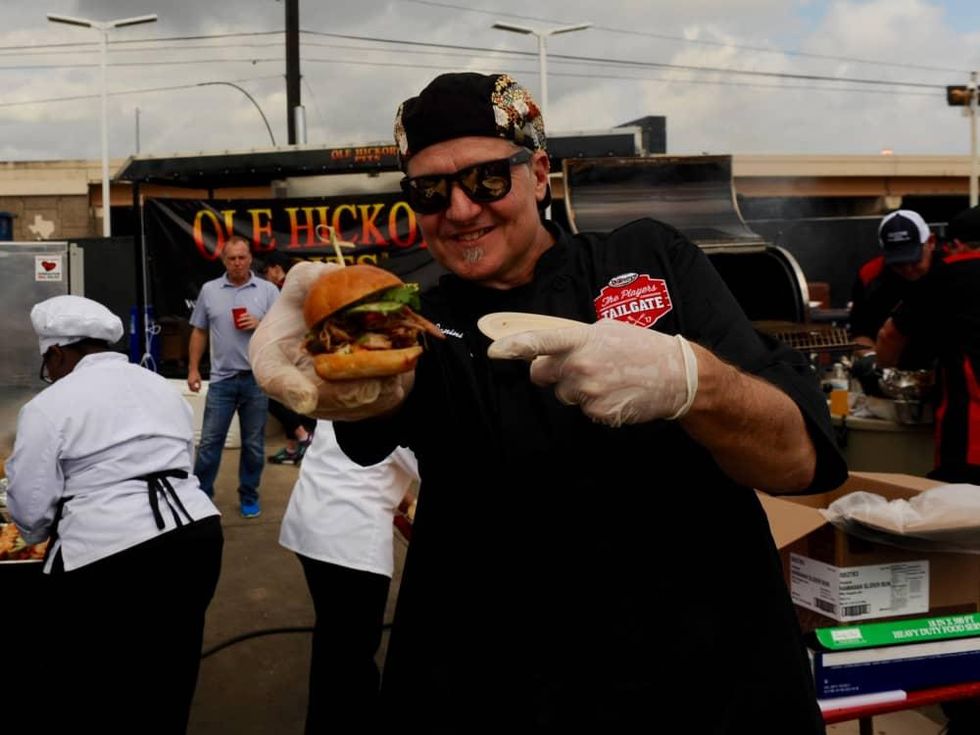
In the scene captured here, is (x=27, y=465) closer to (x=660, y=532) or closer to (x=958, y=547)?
(x=660, y=532)

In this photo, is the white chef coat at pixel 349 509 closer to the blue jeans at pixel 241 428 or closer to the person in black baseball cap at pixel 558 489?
the person in black baseball cap at pixel 558 489

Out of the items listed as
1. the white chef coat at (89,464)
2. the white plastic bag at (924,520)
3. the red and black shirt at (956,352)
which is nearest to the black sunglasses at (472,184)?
the white plastic bag at (924,520)

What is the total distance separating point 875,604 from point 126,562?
2.62 m

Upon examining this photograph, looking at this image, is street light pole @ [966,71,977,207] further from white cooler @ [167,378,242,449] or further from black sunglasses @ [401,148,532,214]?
black sunglasses @ [401,148,532,214]

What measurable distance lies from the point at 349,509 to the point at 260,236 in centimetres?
772

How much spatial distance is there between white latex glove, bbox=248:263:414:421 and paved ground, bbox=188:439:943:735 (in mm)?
2513

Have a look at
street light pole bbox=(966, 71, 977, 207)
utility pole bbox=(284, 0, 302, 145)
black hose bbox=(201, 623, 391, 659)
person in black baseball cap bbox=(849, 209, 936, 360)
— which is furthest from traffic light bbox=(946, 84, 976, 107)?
black hose bbox=(201, 623, 391, 659)

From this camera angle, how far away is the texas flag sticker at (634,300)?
1708 mm

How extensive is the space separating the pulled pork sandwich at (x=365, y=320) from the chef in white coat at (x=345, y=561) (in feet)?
6.67

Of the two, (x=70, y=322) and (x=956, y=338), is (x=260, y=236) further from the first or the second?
(x=956, y=338)

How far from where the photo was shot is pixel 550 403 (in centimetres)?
168

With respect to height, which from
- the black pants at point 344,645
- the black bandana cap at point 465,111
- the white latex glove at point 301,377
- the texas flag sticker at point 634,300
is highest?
the black bandana cap at point 465,111

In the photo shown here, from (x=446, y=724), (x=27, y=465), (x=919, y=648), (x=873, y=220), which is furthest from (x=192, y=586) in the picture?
(x=873, y=220)

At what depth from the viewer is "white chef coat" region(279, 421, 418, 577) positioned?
363cm
